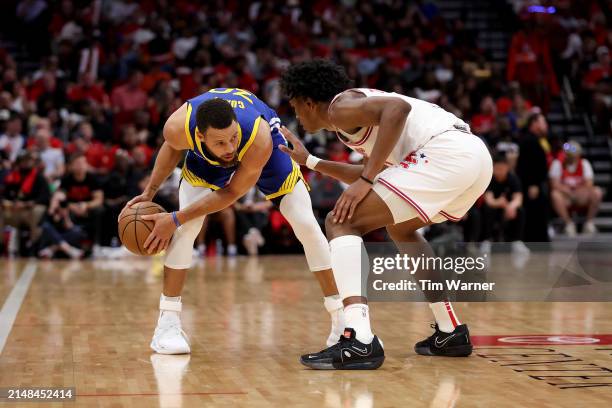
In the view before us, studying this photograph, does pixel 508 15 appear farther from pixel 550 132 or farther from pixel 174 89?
pixel 174 89

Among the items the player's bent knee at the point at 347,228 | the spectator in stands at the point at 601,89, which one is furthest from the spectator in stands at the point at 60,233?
the spectator in stands at the point at 601,89

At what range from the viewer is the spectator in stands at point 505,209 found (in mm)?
12891

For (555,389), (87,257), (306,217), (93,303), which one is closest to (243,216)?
(87,257)

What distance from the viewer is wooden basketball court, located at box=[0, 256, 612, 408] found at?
4141mm

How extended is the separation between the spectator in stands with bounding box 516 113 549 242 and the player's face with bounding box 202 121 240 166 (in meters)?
8.72

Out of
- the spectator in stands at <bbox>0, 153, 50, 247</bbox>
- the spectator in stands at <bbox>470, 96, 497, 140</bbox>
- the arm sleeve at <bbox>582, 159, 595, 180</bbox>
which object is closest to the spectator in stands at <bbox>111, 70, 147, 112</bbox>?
the spectator in stands at <bbox>0, 153, 50, 247</bbox>

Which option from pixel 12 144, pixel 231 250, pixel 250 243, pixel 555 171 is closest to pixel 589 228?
pixel 555 171

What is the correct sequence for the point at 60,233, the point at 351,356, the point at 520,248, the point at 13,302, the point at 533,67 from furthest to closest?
the point at 533,67, the point at 520,248, the point at 60,233, the point at 13,302, the point at 351,356

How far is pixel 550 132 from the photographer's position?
16.0 meters

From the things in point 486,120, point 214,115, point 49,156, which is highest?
point 214,115

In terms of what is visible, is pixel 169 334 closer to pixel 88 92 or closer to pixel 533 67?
pixel 88 92

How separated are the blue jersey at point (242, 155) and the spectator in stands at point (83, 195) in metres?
7.38

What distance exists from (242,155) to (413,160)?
0.88 meters

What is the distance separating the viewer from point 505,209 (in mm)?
13016
